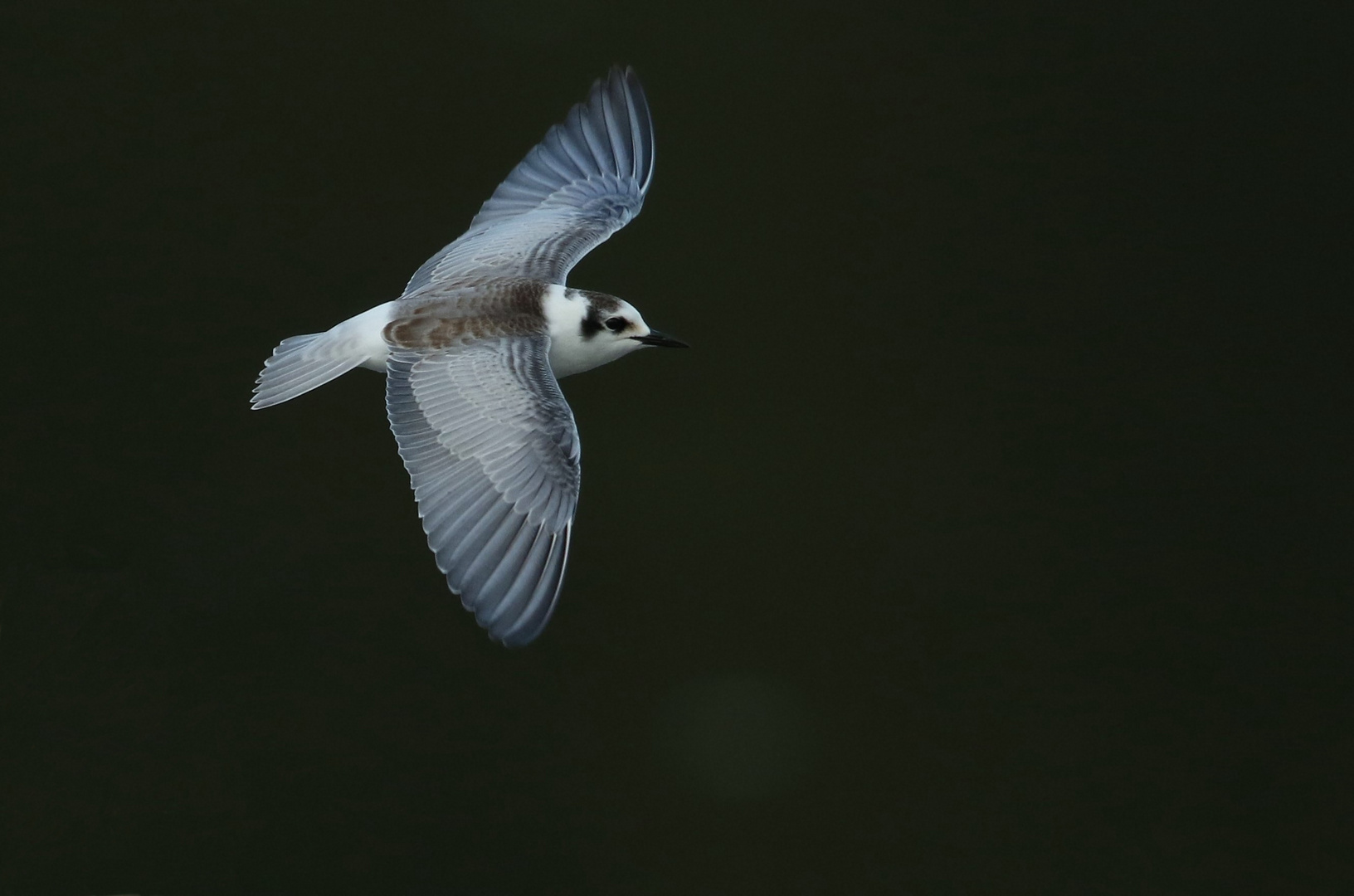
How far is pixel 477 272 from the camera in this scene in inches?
105

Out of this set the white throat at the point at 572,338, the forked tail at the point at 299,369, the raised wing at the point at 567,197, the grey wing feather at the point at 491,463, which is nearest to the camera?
the grey wing feather at the point at 491,463

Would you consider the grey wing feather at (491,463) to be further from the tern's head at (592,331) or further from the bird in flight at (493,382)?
the tern's head at (592,331)

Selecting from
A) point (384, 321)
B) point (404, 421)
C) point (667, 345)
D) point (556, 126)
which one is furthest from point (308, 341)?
point (556, 126)

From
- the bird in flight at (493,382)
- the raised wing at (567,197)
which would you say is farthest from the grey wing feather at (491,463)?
the raised wing at (567,197)

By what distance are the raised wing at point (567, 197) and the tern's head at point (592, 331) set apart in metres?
0.15

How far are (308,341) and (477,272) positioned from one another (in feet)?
1.26

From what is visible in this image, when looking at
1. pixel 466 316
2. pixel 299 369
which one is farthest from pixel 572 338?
pixel 299 369

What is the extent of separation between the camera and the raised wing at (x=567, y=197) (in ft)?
8.95

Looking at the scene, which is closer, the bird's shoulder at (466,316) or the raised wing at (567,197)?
the bird's shoulder at (466,316)

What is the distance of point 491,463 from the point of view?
87.4 inches

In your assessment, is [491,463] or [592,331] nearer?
[491,463]

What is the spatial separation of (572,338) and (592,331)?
1.7 inches

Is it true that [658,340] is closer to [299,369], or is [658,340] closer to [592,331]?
[592,331]

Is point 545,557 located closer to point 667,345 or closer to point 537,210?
point 667,345
